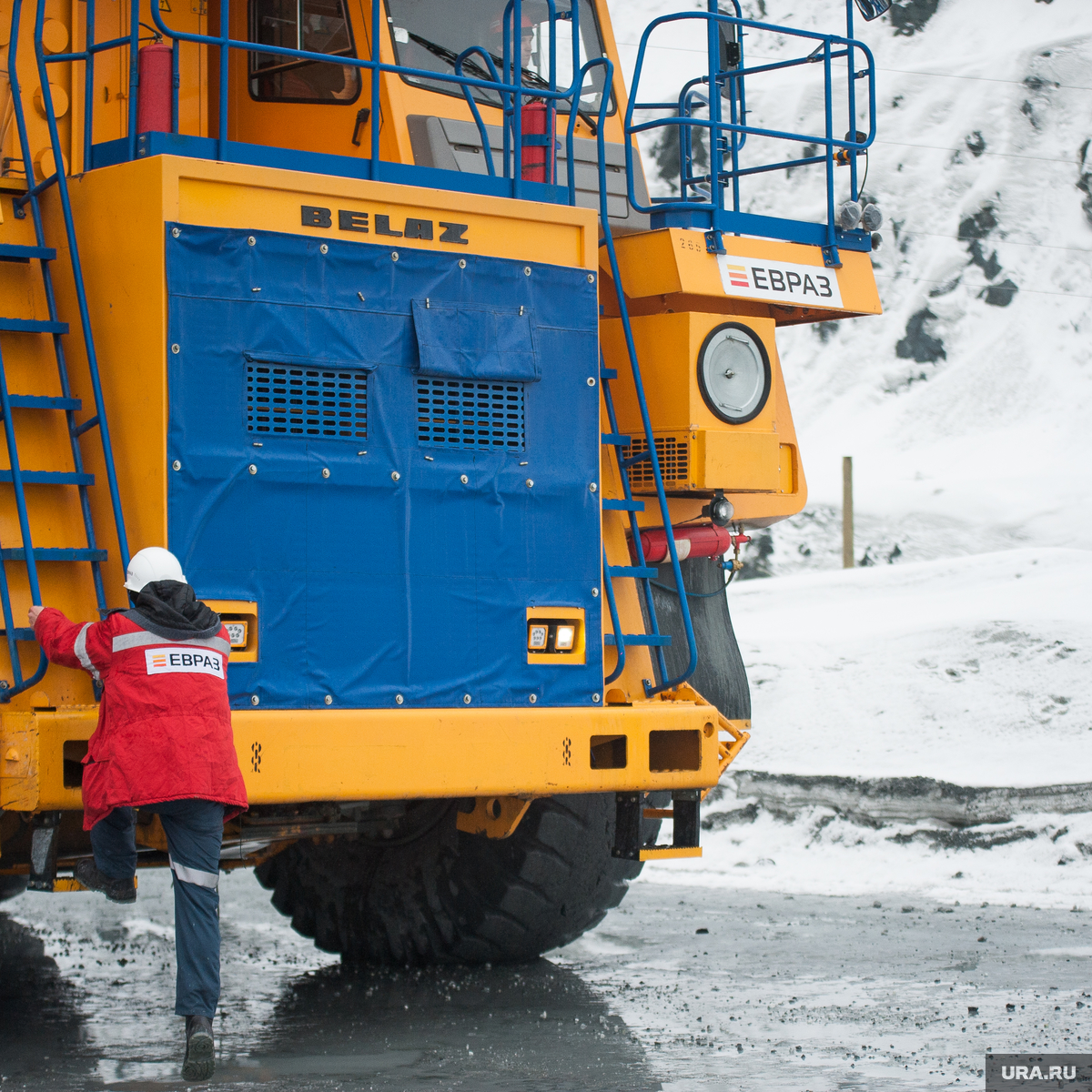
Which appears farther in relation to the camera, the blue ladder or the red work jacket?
the blue ladder

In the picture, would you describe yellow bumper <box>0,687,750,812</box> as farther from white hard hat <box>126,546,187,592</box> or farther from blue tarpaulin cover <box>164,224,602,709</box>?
white hard hat <box>126,546,187,592</box>

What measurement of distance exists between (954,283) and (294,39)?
44277mm

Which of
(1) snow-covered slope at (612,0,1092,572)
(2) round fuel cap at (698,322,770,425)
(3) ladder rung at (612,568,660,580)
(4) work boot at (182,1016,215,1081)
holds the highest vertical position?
(1) snow-covered slope at (612,0,1092,572)

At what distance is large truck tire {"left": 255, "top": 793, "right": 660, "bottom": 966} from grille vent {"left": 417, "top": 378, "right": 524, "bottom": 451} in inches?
61.1

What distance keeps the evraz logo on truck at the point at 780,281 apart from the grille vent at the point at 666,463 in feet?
2.16

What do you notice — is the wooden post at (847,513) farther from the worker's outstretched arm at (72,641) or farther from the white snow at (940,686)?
the worker's outstretched arm at (72,641)

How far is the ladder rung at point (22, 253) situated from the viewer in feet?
18.4

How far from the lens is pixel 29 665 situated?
537 cm

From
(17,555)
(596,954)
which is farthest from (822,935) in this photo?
(17,555)

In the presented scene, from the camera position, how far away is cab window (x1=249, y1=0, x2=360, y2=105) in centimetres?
684

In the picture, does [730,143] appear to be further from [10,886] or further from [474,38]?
[10,886]

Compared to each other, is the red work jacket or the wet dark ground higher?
the red work jacket

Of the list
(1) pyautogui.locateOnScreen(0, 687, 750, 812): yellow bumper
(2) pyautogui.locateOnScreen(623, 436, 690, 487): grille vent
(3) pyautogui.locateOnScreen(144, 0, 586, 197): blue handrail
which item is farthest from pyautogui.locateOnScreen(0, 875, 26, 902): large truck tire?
(3) pyautogui.locateOnScreen(144, 0, 586, 197): blue handrail

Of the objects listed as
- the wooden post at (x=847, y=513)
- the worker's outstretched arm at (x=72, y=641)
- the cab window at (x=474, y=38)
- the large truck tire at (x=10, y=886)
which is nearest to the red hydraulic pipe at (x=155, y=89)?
the cab window at (x=474, y=38)
